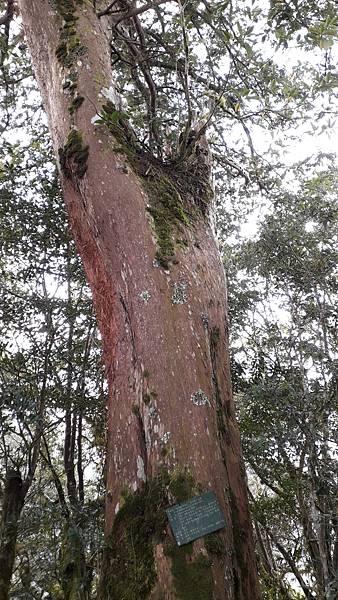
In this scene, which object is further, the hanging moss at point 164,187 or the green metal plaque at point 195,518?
the hanging moss at point 164,187

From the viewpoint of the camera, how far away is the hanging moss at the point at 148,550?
5.63 feet

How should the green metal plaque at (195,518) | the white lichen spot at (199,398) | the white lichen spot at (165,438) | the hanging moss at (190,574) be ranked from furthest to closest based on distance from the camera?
the white lichen spot at (199,398) < the white lichen spot at (165,438) < the green metal plaque at (195,518) < the hanging moss at (190,574)

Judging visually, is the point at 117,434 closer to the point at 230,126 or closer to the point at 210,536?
the point at 210,536

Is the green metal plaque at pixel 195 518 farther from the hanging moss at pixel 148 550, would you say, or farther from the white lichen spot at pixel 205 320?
the white lichen spot at pixel 205 320

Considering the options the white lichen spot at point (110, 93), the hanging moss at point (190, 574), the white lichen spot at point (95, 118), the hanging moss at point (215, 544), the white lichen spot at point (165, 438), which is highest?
the white lichen spot at point (110, 93)

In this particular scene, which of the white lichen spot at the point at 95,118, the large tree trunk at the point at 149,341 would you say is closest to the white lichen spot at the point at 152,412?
the large tree trunk at the point at 149,341

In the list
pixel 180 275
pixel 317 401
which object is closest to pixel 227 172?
pixel 317 401

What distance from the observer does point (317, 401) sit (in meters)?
4.38

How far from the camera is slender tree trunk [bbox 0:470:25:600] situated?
3.41 meters

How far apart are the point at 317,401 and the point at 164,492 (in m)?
2.82

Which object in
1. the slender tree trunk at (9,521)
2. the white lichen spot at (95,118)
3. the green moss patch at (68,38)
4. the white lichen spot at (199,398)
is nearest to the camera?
the white lichen spot at (199,398)

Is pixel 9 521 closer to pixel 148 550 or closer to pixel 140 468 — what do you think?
pixel 140 468

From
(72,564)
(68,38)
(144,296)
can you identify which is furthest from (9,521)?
(68,38)

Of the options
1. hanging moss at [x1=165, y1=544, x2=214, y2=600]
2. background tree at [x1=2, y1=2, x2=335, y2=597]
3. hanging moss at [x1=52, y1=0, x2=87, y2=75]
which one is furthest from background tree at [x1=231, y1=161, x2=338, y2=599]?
hanging moss at [x1=52, y1=0, x2=87, y2=75]
